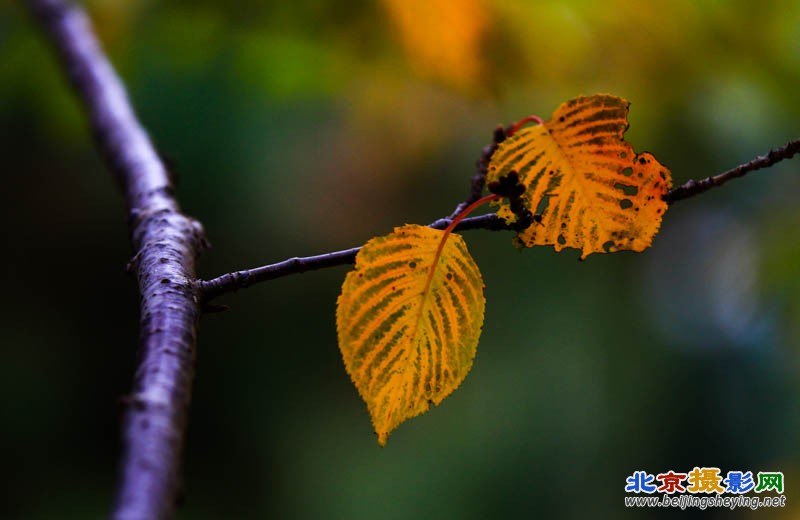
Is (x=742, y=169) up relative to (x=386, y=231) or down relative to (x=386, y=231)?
down

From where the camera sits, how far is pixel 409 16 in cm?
59

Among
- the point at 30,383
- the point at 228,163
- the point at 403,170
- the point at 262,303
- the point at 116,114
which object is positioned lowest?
the point at 116,114

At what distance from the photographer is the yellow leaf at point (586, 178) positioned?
21 centimetres

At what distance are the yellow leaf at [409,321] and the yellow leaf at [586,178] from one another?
27 mm

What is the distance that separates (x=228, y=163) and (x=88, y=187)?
476 mm

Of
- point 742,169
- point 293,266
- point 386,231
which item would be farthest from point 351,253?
point 386,231

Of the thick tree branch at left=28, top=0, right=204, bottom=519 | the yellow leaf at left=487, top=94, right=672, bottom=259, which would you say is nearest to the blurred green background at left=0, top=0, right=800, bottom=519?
the thick tree branch at left=28, top=0, right=204, bottom=519

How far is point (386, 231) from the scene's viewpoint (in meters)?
1.95

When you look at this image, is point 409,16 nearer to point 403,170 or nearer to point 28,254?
point 403,170

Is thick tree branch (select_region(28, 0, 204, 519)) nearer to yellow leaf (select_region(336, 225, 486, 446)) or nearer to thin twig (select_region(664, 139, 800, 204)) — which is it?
yellow leaf (select_region(336, 225, 486, 446))

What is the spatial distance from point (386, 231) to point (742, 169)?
5.79ft

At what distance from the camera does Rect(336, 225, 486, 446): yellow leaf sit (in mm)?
204

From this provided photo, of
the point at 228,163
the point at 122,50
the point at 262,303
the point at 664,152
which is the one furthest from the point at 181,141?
the point at 664,152

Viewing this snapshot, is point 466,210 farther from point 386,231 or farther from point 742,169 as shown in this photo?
point 386,231
